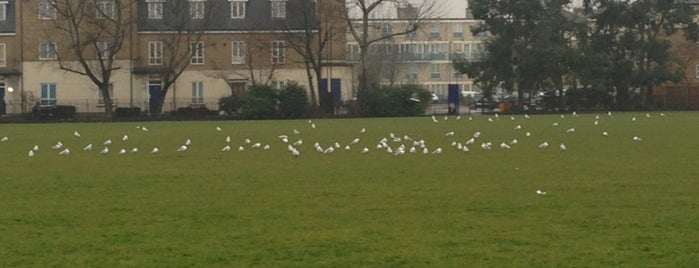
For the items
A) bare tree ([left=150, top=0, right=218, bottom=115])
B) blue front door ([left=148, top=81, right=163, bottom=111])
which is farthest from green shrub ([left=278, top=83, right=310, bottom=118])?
blue front door ([left=148, top=81, right=163, bottom=111])

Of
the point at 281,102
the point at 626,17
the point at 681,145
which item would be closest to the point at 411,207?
the point at 681,145

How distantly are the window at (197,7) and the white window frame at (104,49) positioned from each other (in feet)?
20.0

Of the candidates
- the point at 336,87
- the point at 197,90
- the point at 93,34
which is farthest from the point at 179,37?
the point at 336,87

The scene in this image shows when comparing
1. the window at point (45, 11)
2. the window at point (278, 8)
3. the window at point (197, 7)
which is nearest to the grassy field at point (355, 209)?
the window at point (197, 7)

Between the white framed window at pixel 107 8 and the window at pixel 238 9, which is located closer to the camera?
the white framed window at pixel 107 8

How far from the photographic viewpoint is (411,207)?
17.6 meters

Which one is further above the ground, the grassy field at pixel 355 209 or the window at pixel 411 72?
the window at pixel 411 72

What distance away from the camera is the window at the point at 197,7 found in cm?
8319

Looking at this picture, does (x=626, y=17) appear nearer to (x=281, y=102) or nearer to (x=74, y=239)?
(x=281, y=102)

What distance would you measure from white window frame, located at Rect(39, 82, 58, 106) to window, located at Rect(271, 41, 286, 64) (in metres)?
15.1

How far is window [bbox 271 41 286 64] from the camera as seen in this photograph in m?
83.5

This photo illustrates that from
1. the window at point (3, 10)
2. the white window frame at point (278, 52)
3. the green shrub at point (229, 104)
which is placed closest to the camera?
the green shrub at point (229, 104)

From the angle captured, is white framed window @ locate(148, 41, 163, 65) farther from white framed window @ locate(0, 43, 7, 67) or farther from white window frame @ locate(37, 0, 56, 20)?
white framed window @ locate(0, 43, 7, 67)

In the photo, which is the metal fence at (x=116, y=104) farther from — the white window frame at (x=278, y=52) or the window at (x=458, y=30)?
the window at (x=458, y=30)
